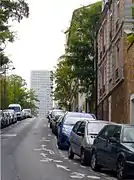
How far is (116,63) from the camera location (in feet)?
126

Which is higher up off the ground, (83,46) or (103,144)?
(83,46)

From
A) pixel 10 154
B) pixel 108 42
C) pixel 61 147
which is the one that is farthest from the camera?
pixel 108 42

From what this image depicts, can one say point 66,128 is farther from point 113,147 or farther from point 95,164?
point 113,147

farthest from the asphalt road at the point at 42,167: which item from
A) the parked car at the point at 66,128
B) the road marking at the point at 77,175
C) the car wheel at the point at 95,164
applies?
the parked car at the point at 66,128

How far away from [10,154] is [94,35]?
31.8m

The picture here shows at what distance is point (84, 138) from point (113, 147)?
141 inches

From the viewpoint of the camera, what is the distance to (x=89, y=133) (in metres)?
19.6

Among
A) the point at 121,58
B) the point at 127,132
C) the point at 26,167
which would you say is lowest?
the point at 26,167

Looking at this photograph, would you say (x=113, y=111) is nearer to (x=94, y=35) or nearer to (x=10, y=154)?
(x=94, y=35)

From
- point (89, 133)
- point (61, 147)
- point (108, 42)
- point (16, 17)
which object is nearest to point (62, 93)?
point (108, 42)

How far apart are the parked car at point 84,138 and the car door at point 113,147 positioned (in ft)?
7.84

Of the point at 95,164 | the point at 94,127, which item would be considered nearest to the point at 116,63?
the point at 94,127

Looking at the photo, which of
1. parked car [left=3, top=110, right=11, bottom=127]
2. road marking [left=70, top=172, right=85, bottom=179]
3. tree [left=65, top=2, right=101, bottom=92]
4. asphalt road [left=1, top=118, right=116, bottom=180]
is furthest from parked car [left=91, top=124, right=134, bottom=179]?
parked car [left=3, top=110, right=11, bottom=127]

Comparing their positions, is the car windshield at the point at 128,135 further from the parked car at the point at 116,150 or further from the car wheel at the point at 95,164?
the car wheel at the point at 95,164
